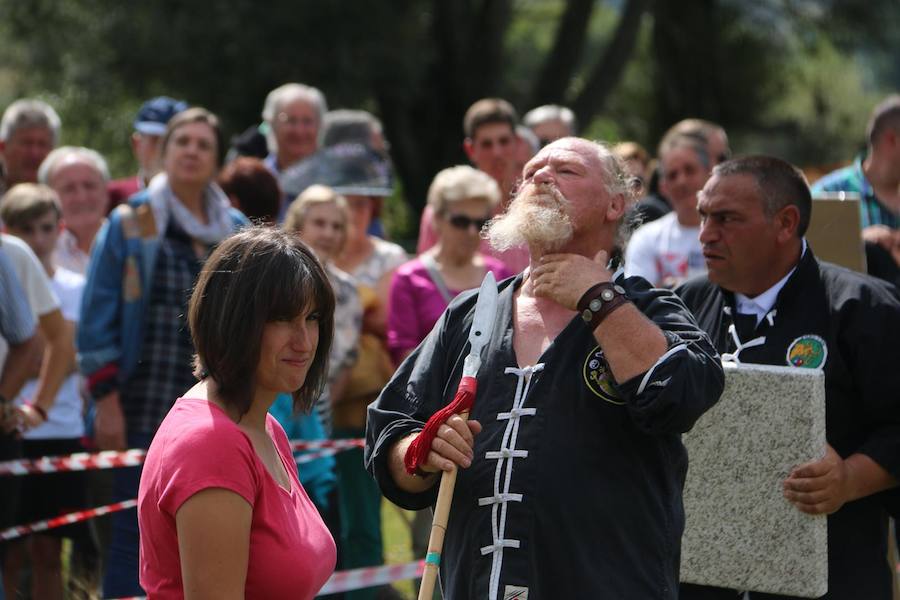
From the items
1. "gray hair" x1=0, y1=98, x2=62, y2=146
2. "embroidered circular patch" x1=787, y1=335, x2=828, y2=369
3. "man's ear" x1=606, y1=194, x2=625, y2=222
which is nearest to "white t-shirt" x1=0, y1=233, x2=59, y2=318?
"gray hair" x1=0, y1=98, x2=62, y2=146

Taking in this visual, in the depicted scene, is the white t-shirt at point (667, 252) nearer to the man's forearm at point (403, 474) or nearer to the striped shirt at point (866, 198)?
the striped shirt at point (866, 198)

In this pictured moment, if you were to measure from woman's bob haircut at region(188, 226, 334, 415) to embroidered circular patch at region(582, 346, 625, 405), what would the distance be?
77 cm

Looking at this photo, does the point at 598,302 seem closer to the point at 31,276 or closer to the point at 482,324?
the point at 482,324

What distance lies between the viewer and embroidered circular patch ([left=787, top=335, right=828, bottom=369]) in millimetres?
4469

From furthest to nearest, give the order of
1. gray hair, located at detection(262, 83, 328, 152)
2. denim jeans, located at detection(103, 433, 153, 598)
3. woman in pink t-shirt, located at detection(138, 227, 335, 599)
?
gray hair, located at detection(262, 83, 328, 152), denim jeans, located at detection(103, 433, 153, 598), woman in pink t-shirt, located at detection(138, 227, 335, 599)

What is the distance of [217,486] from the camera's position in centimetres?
307

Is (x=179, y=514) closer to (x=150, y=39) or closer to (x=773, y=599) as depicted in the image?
(x=773, y=599)

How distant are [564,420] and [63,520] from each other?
3526 mm

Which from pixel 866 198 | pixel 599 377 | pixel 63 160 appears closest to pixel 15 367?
pixel 63 160

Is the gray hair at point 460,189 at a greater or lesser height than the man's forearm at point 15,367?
greater

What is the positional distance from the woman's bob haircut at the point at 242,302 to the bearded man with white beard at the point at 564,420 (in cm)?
55

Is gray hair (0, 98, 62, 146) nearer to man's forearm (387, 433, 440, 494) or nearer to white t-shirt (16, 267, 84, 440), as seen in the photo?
white t-shirt (16, 267, 84, 440)

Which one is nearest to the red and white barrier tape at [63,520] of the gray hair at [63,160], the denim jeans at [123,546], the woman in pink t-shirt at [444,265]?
the denim jeans at [123,546]

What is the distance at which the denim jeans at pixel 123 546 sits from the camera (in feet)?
18.4
